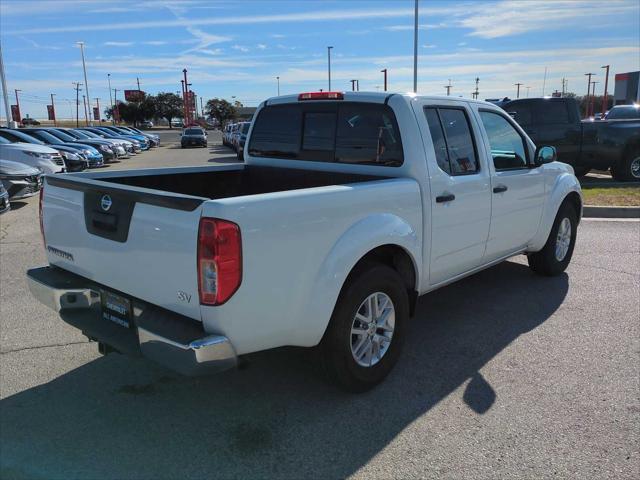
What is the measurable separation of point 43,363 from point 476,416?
10.0ft

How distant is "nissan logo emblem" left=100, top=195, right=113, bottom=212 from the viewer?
10.1ft

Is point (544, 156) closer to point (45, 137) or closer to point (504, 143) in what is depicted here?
point (504, 143)

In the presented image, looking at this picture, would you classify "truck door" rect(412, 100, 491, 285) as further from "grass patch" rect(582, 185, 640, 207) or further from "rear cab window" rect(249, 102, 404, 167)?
"grass patch" rect(582, 185, 640, 207)

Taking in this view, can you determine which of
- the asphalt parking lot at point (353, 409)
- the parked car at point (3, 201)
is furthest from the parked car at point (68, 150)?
the asphalt parking lot at point (353, 409)

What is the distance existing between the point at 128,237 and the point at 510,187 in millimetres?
3329

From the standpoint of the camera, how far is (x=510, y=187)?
479 centimetres

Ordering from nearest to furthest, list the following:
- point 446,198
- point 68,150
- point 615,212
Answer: point 446,198 < point 615,212 < point 68,150

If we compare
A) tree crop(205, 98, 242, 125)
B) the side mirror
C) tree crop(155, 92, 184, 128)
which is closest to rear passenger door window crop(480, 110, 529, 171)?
the side mirror

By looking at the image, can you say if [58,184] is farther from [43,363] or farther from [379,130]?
[379,130]

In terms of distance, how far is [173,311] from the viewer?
2844mm

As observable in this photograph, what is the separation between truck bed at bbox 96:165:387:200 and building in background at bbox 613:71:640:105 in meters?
53.7

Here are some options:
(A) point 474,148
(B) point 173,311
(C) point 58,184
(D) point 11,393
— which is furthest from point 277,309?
(A) point 474,148

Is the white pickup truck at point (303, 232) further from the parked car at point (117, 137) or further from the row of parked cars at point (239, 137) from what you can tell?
the parked car at point (117, 137)

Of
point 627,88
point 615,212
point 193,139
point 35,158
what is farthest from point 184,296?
point 627,88
